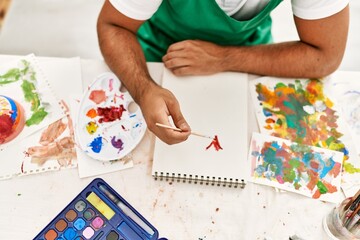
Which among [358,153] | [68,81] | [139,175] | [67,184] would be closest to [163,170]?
[139,175]

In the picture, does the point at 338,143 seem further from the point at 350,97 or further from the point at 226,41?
the point at 226,41

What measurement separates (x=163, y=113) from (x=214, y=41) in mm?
347

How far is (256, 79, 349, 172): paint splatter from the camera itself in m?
1.04

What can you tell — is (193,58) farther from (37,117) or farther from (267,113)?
(37,117)

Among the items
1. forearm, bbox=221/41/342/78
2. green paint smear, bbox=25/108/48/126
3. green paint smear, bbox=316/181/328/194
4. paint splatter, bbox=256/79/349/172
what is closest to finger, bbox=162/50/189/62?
forearm, bbox=221/41/342/78

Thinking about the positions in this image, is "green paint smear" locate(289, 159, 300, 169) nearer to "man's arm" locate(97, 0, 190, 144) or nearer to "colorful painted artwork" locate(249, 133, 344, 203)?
"colorful painted artwork" locate(249, 133, 344, 203)

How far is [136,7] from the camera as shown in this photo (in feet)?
3.31

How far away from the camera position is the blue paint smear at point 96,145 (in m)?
0.99

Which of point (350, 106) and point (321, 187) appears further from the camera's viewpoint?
point (350, 106)

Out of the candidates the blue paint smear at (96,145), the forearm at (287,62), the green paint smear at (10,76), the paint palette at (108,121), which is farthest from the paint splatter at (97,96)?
the forearm at (287,62)

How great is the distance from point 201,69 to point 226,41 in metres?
0.17

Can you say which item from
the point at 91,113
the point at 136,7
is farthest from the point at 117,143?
the point at 136,7

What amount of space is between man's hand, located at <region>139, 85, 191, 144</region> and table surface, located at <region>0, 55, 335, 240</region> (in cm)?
11

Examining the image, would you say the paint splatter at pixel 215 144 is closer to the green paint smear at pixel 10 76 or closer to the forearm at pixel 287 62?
the forearm at pixel 287 62
